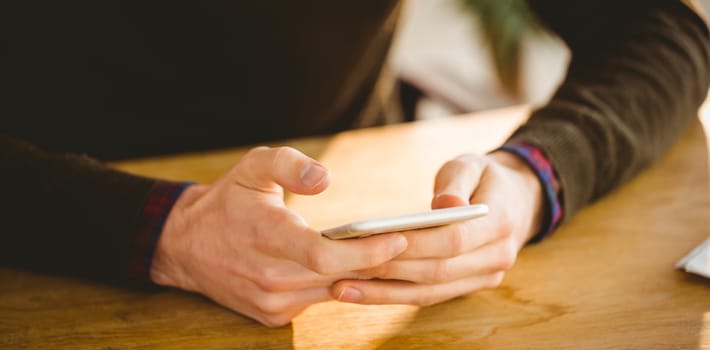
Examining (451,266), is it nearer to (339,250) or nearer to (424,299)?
(424,299)

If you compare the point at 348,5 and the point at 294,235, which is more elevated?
the point at 348,5

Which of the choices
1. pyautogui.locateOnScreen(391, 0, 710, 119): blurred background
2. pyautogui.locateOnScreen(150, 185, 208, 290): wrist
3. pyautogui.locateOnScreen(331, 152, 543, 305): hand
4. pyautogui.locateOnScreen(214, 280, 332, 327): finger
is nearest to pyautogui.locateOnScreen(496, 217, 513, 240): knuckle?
pyautogui.locateOnScreen(331, 152, 543, 305): hand

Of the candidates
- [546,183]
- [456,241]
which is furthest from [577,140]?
[456,241]

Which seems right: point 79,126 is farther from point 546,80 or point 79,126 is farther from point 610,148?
point 546,80

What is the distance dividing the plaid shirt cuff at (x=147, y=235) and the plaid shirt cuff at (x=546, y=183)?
0.48 m

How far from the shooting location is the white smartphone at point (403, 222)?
580mm

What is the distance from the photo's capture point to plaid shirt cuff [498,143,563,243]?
875mm

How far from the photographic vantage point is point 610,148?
958 mm

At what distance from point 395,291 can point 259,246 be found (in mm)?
164

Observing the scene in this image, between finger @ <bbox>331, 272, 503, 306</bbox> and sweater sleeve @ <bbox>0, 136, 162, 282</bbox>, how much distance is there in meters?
0.28

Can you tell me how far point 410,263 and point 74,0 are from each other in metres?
0.82

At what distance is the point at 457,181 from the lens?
0.78m

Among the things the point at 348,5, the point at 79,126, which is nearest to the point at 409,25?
the point at 348,5

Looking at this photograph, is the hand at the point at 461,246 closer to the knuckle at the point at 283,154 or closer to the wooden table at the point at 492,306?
the wooden table at the point at 492,306
